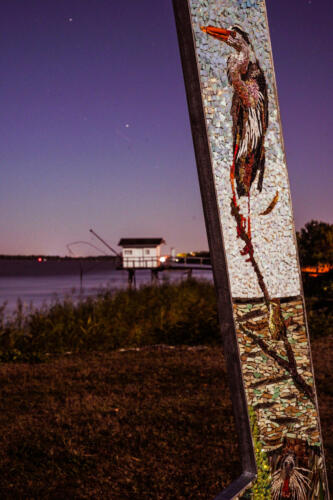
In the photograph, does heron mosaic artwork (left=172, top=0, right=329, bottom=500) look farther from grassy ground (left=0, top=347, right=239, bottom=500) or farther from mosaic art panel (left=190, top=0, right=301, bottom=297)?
grassy ground (left=0, top=347, right=239, bottom=500)

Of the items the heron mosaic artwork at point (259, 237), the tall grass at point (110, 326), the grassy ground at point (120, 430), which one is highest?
the heron mosaic artwork at point (259, 237)

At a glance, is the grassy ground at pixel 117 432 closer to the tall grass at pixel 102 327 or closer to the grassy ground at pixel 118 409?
the grassy ground at pixel 118 409

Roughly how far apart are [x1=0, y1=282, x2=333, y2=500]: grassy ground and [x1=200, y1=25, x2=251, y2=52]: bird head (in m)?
2.78

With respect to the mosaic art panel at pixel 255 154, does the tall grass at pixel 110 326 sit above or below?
below

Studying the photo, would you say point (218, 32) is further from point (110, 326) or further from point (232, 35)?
point (110, 326)

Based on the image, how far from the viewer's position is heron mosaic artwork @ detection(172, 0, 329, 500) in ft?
4.31

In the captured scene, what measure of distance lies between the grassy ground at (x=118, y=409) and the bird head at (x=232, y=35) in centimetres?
278

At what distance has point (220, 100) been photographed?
4.33ft

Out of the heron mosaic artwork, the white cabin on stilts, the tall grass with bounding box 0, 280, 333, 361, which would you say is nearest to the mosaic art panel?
the heron mosaic artwork

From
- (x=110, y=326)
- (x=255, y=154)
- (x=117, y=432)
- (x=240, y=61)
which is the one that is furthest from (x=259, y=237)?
(x=110, y=326)

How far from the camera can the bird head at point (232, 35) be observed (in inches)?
51.6

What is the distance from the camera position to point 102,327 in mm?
8945

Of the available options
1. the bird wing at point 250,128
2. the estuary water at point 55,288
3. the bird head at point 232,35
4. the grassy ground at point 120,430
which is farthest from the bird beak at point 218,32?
the estuary water at point 55,288

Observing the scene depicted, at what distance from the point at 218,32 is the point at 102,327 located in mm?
8069
